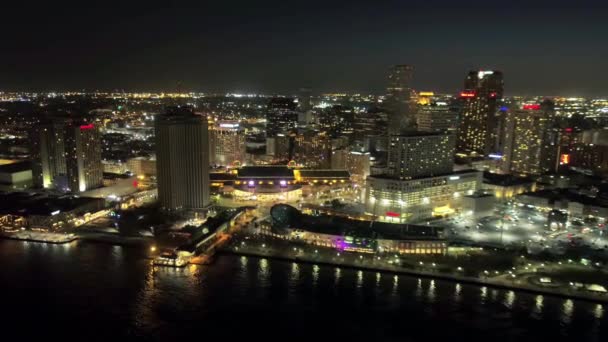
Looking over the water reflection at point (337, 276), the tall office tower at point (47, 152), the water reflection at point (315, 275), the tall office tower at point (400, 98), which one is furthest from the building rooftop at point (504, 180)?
the tall office tower at point (47, 152)

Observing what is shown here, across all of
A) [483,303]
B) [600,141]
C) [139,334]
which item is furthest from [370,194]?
[600,141]

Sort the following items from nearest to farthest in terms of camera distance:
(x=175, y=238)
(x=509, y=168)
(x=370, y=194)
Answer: (x=175, y=238) < (x=370, y=194) < (x=509, y=168)

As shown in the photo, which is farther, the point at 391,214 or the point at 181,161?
the point at 391,214

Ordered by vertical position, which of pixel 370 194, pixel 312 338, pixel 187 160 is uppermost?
pixel 187 160

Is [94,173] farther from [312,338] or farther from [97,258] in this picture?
[312,338]

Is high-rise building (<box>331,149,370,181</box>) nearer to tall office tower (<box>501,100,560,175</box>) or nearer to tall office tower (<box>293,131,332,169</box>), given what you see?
tall office tower (<box>293,131,332,169</box>)

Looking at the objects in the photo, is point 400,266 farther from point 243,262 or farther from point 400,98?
point 400,98

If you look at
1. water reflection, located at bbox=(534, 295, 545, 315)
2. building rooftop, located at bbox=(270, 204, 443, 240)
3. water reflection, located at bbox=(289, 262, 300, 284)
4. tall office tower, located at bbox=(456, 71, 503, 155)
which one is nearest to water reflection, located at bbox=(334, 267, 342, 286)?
water reflection, located at bbox=(289, 262, 300, 284)

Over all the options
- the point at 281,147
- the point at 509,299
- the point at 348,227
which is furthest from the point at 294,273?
the point at 281,147
